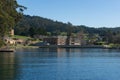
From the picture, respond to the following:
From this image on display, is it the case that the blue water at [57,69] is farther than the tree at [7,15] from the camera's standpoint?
No

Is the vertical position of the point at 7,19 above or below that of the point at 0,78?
above

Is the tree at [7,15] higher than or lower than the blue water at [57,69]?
higher

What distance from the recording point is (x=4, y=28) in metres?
74.9

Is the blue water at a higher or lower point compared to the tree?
lower

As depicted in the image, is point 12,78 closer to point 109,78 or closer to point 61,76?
point 61,76

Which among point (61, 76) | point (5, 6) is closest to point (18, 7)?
point (5, 6)

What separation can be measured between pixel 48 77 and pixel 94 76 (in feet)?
17.8

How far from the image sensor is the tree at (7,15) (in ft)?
236

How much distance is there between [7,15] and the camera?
74.8 meters

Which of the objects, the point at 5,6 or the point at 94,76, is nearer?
the point at 94,76

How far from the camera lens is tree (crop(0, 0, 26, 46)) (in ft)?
236

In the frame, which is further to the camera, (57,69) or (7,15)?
(7,15)

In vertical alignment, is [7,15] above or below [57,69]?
above

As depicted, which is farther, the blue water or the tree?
the tree
